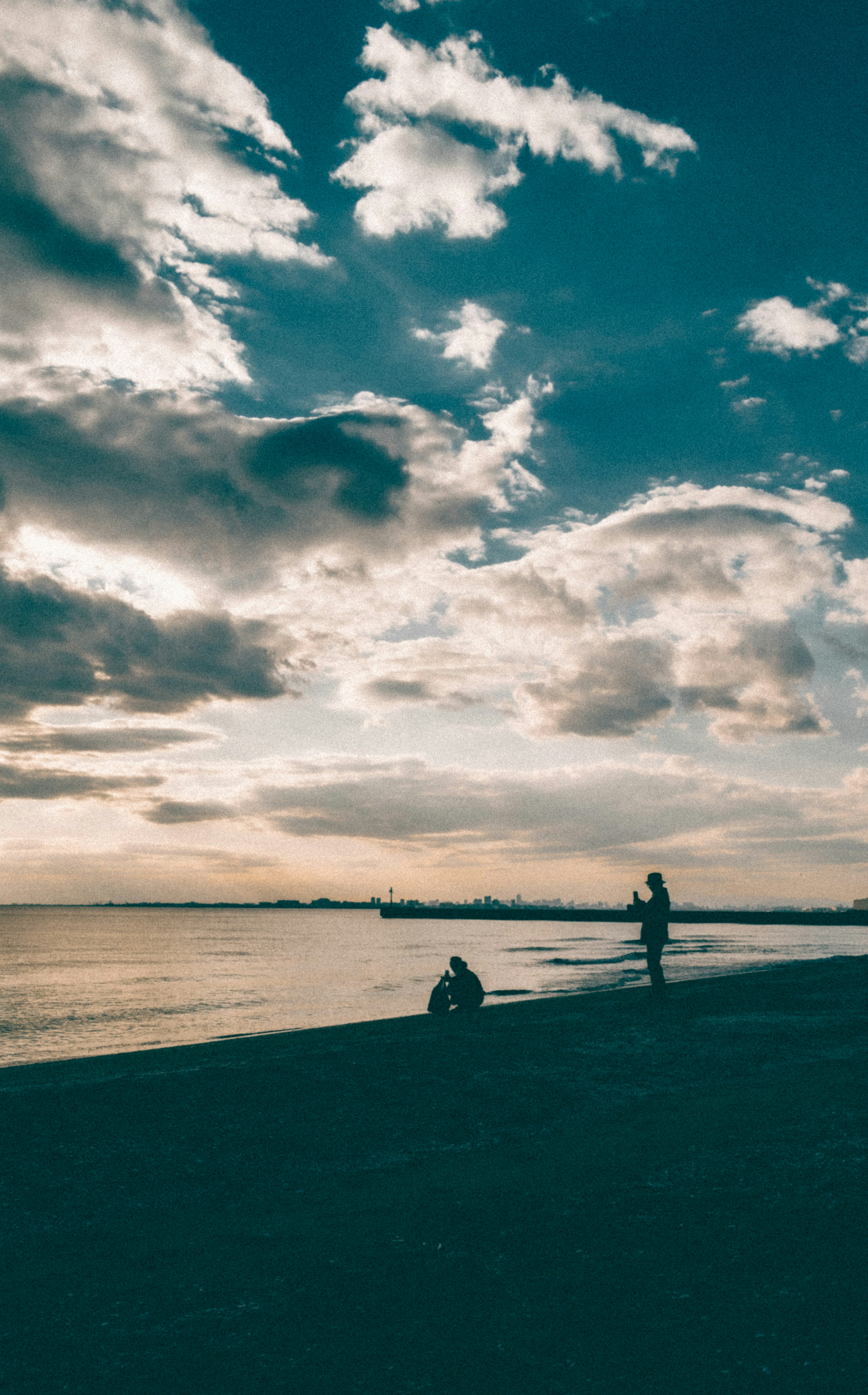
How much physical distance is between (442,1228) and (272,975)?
44648 millimetres

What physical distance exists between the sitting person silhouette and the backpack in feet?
0.40

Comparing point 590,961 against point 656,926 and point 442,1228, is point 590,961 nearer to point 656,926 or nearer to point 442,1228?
point 656,926

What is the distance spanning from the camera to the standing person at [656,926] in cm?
1720

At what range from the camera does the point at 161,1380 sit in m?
3.83

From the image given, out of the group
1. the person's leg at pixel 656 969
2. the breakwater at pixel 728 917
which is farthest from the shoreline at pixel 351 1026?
the breakwater at pixel 728 917

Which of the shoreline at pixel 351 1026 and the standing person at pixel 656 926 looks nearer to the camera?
the shoreline at pixel 351 1026

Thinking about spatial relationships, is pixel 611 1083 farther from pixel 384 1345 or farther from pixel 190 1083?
pixel 384 1345

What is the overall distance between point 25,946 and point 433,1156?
90362 mm

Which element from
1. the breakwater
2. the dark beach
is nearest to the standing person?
the dark beach

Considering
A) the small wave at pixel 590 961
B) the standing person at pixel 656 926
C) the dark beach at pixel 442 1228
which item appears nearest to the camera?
the dark beach at pixel 442 1228

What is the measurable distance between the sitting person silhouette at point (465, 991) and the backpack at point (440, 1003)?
12cm

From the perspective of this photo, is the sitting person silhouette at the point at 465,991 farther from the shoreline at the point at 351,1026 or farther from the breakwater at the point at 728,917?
the breakwater at the point at 728,917

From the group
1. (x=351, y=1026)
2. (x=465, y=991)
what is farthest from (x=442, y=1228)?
(x=465, y=991)

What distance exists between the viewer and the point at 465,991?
59.2 ft
